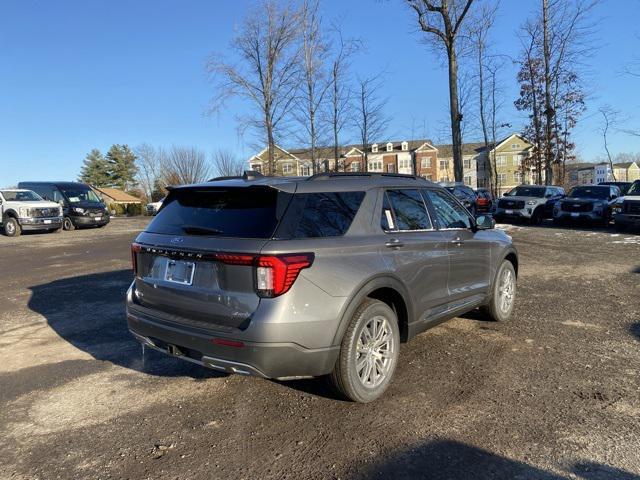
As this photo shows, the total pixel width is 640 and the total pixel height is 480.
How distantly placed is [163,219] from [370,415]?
2256 mm

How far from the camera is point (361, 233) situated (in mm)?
3623

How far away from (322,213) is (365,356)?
114cm

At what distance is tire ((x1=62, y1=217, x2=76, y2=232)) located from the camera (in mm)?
21156

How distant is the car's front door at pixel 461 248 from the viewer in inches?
184

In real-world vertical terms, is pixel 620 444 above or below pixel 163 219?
below

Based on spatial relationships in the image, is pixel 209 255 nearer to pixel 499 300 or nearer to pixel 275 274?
pixel 275 274

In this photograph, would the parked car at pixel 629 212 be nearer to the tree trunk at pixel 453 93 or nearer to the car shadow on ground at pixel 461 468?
the tree trunk at pixel 453 93

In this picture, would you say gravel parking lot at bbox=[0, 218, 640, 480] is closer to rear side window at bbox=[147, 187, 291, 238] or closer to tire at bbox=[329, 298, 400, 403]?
tire at bbox=[329, 298, 400, 403]

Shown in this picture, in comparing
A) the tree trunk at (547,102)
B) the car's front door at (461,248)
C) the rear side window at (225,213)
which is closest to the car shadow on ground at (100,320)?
the rear side window at (225,213)

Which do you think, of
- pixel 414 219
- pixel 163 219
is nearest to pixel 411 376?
pixel 414 219

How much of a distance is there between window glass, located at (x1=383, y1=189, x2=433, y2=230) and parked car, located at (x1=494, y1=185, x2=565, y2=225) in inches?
693

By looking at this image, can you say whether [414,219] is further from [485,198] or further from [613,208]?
[485,198]

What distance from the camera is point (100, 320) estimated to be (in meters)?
6.19

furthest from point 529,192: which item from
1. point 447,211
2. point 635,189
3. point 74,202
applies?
point 74,202
